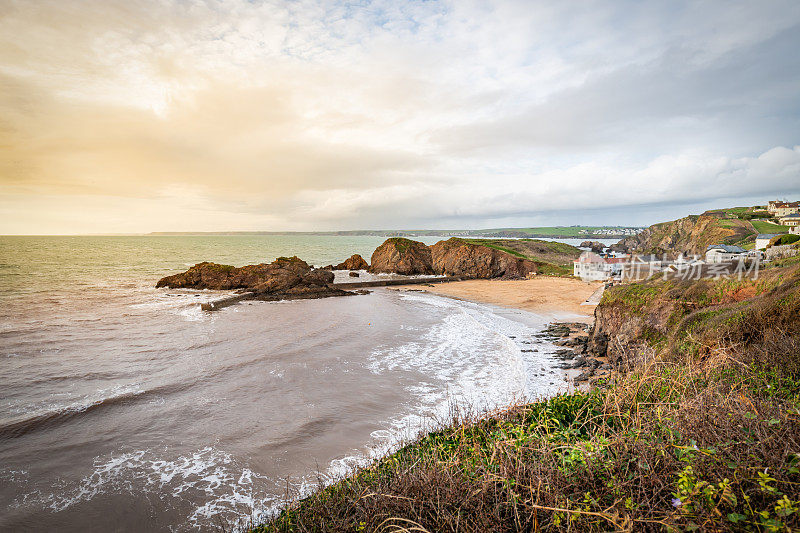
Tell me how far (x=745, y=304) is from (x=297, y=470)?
13.3 meters

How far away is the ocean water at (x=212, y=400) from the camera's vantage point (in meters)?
7.68

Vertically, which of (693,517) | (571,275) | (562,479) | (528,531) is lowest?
(571,275)

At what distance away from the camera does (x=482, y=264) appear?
58.3 m

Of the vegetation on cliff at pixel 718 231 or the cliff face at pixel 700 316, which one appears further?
the vegetation on cliff at pixel 718 231

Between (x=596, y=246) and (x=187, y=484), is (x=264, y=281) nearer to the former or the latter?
(x=187, y=484)

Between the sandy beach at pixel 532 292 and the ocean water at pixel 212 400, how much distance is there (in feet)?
30.6

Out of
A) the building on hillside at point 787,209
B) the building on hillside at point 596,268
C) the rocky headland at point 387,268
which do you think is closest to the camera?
the rocky headland at point 387,268

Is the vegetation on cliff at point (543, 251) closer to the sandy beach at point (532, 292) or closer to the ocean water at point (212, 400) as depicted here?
the sandy beach at point (532, 292)

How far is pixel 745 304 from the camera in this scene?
10.2 meters

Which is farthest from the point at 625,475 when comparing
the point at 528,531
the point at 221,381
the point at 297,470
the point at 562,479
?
the point at 221,381

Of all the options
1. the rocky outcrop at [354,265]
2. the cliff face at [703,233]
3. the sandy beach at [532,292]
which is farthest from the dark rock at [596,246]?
the rocky outcrop at [354,265]

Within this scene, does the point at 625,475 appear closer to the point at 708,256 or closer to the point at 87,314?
the point at 87,314

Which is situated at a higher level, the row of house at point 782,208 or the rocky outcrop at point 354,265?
the row of house at point 782,208

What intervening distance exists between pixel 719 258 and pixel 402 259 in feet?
133
